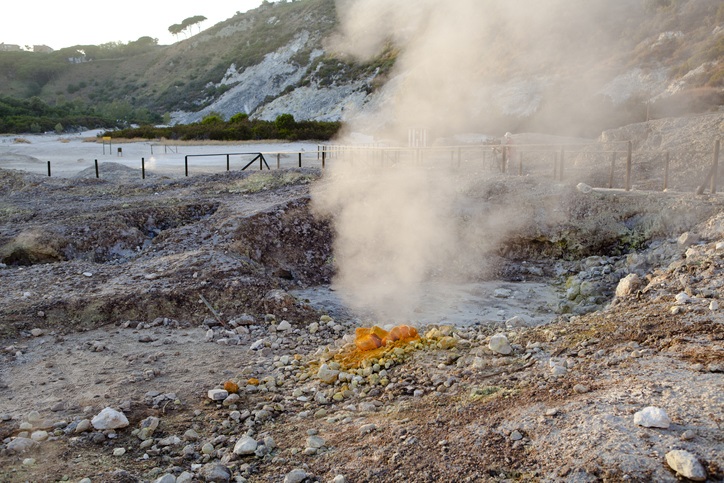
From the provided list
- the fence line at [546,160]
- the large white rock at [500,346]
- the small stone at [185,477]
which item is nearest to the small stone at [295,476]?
the small stone at [185,477]

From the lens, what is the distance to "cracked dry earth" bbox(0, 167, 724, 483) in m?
2.97

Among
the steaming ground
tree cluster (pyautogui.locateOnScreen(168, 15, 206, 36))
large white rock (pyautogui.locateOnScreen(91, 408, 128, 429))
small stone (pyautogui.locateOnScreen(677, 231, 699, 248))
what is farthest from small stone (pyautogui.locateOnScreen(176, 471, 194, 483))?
tree cluster (pyautogui.locateOnScreen(168, 15, 206, 36))

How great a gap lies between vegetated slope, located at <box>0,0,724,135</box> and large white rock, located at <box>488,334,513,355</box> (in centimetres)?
1311

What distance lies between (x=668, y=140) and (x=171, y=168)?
518 inches

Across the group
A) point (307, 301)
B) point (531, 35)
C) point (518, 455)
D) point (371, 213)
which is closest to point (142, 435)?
point (518, 455)

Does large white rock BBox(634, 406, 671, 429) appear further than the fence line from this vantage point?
No

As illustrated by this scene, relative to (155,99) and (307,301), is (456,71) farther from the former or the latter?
(155,99)

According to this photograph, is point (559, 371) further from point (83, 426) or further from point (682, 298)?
point (83, 426)

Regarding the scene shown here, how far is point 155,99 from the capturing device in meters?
61.2

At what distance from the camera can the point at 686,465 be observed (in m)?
2.48

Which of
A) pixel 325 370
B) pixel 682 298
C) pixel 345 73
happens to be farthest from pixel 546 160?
pixel 345 73

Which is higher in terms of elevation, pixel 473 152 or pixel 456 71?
pixel 456 71

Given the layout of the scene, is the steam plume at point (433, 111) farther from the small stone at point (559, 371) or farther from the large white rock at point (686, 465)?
the large white rock at point (686, 465)

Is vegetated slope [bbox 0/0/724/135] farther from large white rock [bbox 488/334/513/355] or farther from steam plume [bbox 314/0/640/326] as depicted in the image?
large white rock [bbox 488/334/513/355]
